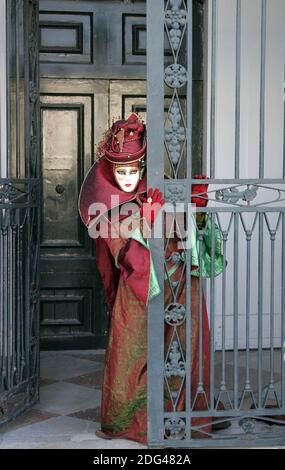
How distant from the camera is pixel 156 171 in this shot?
3967 millimetres

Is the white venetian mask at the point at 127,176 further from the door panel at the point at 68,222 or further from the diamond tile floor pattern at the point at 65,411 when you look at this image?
the door panel at the point at 68,222

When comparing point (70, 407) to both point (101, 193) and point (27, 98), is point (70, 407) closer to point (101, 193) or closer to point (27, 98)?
point (101, 193)

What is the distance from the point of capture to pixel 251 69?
→ 6121 mm

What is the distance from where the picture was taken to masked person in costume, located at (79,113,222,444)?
4113 millimetres

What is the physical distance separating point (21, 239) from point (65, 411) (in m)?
1.10

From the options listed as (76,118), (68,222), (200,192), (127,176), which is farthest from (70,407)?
(76,118)

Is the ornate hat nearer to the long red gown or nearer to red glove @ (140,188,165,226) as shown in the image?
red glove @ (140,188,165,226)

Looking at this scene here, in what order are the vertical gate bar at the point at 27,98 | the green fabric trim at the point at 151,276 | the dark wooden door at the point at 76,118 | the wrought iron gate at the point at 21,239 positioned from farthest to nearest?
the dark wooden door at the point at 76,118
the vertical gate bar at the point at 27,98
the wrought iron gate at the point at 21,239
the green fabric trim at the point at 151,276

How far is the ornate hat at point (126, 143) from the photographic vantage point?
416 centimetres

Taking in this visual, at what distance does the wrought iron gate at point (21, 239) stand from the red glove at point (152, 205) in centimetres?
90

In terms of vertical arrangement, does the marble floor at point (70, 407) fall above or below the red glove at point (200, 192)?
below

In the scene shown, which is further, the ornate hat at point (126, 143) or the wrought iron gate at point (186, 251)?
the ornate hat at point (126, 143)

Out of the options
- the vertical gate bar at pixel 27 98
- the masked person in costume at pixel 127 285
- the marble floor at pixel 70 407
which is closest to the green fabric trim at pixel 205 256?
the masked person in costume at pixel 127 285

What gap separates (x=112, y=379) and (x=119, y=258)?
2.32 feet
